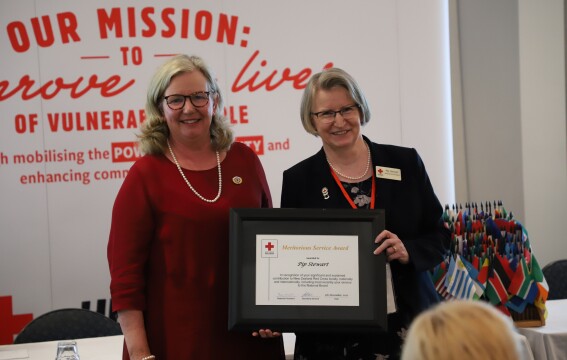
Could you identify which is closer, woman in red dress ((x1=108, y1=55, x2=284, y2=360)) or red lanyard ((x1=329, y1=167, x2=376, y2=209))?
woman in red dress ((x1=108, y1=55, x2=284, y2=360))

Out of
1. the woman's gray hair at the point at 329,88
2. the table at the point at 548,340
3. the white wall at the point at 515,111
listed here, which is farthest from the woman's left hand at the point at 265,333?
the white wall at the point at 515,111

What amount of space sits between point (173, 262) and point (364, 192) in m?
0.76

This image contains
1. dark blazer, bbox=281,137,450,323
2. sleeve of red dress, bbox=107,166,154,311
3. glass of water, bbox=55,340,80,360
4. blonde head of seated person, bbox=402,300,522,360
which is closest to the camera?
blonde head of seated person, bbox=402,300,522,360

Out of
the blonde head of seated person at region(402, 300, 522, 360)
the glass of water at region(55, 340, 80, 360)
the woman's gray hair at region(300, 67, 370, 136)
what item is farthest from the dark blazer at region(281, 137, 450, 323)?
the blonde head of seated person at region(402, 300, 522, 360)

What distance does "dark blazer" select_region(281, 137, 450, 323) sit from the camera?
280 centimetres

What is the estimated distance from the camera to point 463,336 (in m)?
1.35

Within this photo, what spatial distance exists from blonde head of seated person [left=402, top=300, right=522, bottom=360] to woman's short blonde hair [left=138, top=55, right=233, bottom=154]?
155 cm

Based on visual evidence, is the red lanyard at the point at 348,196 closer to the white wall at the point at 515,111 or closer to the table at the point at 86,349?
the table at the point at 86,349

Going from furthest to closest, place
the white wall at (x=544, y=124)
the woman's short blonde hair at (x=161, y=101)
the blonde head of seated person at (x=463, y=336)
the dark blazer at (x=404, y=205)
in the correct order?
the white wall at (x=544, y=124)
the dark blazer at (x=404, y=205)
the woman's short blonde hair at (x=161, y=101)
the blonde head of seated person at (x=463, y=336)

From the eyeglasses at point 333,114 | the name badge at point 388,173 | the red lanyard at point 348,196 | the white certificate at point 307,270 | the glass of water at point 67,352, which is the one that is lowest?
the glass of water at point 67,352

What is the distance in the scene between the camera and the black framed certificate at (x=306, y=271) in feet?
8.67

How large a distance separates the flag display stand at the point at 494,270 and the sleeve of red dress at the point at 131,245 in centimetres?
161

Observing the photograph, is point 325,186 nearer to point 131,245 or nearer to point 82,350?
point 131,245

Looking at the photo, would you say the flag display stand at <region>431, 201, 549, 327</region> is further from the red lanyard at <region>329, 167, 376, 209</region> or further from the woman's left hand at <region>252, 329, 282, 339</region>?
the woman's left hand at <region>252, 329, 282, 339</region>
